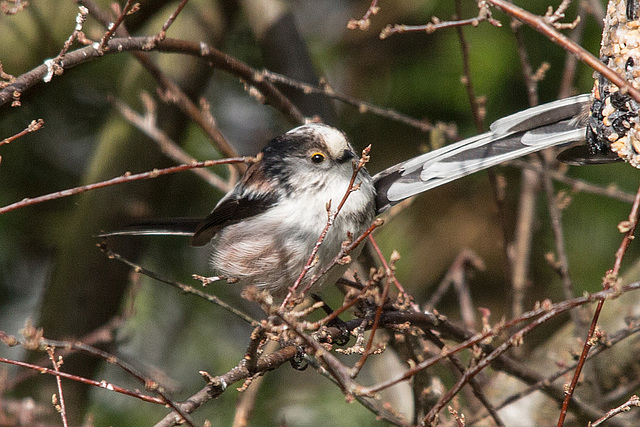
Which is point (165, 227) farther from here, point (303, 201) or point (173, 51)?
point (173, 51)

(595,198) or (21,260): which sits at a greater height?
(21,260)

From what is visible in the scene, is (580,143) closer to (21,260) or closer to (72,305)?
(72,305)

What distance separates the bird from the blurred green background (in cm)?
59

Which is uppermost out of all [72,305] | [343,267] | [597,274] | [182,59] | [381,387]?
[182,59]

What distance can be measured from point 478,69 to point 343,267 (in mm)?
2007

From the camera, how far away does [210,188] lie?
13.8 ft

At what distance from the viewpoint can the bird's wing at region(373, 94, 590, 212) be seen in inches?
77.6

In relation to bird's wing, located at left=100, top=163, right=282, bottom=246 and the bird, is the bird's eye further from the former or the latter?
bird's wing, located at left=100, top=163, right=282, bottom=246

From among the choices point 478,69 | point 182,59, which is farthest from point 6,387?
point 478,69

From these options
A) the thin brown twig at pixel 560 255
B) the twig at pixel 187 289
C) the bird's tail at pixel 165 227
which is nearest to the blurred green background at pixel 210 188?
the bird's tail at pixel 165 227

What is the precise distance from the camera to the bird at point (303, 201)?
2279 millimetres

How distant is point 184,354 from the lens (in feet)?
15.3

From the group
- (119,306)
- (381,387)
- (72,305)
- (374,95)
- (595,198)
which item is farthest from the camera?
(374,95)

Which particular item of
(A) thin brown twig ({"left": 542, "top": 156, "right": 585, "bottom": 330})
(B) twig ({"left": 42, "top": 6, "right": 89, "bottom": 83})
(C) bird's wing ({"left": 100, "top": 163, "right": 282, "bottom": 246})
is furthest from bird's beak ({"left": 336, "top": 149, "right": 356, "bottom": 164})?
(B) twig ({"left": 42, "top": 6, "right": 89, "bottom": 83})
